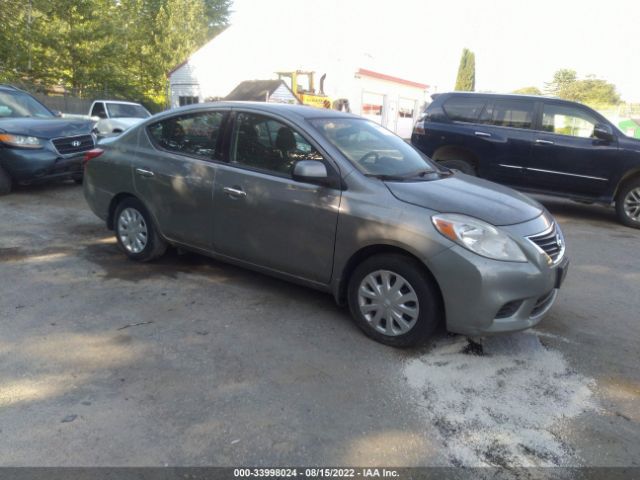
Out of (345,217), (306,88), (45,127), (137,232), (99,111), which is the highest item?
(306,88)

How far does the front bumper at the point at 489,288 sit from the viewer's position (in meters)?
3.15

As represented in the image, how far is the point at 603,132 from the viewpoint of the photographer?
7.58 meters

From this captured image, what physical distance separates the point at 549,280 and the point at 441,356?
89 centimetres

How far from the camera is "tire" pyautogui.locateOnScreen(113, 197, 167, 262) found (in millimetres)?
4871

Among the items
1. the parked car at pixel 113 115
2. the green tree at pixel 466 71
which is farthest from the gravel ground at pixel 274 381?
the green tree at pixel 466 71

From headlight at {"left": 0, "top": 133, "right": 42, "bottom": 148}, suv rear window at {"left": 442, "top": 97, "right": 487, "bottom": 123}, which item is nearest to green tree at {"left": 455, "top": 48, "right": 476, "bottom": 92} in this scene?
suv rear window at {"left": 442, "top": 97, "right": 487, "bottom": 123}

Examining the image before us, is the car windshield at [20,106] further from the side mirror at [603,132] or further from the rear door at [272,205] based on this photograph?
the side mirror at [603,132]

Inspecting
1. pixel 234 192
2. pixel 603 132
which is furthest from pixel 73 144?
pixel 603 132

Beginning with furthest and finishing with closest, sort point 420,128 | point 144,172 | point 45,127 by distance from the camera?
point 420,128 → point 45,127 → point 144,172

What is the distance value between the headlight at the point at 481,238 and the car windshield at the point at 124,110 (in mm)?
13875

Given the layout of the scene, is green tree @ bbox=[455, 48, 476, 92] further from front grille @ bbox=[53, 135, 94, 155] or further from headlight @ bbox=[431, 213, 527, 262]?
headlight @ bbox=[431, 213, 527, 262]

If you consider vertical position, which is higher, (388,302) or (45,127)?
(45,127)

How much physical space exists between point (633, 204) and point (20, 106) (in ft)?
34.1

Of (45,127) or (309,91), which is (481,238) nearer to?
(45,127)
